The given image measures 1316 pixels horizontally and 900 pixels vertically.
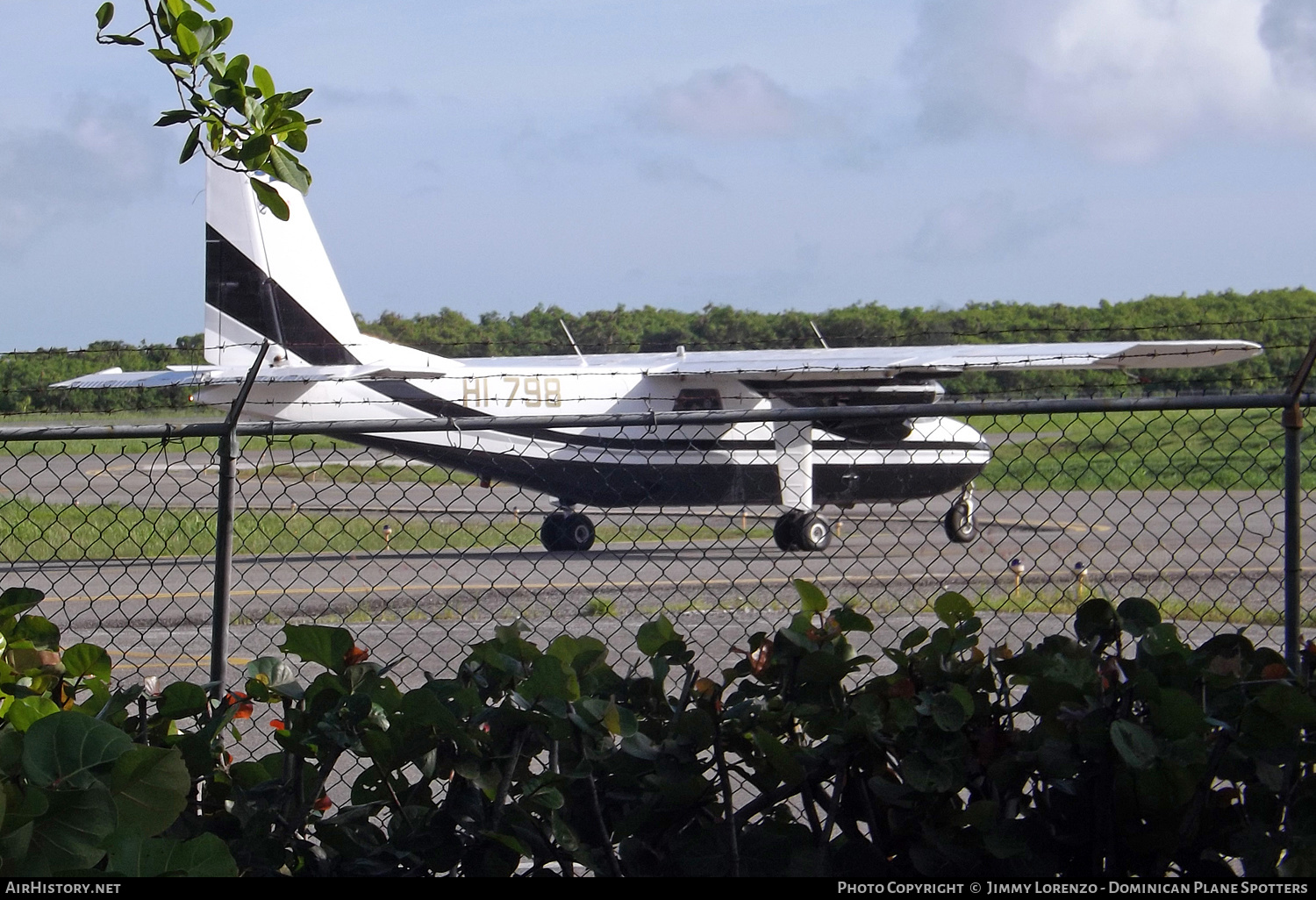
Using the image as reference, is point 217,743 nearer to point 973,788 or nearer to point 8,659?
point 8,659

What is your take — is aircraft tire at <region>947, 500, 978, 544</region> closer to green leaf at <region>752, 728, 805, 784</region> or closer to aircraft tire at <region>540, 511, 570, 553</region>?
aircraft tire at <region>540, 511, 570, 553</region>

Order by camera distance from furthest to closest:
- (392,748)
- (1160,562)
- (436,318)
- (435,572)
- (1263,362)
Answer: (1263,362), (436,318), (1160,562), (435,572), (392,748)

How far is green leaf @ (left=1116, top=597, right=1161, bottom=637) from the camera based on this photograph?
2.43 m

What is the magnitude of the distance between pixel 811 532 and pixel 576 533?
9.95 ft

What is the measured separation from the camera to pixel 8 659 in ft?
7.82

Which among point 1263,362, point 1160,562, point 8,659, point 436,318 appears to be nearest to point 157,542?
point 436,318

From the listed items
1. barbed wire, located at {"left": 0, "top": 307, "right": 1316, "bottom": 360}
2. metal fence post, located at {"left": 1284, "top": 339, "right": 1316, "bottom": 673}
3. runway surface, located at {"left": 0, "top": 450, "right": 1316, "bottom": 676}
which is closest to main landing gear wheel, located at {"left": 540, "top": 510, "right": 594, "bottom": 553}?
runway surface, located at {"left": 0, "top": 450, "right": 1316, "bottom": 676}

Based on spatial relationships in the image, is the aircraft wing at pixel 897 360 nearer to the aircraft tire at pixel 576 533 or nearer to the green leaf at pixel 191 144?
the aircraft tire at pixel 576 533

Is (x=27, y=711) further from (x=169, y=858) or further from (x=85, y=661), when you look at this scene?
(x=169, y=858)

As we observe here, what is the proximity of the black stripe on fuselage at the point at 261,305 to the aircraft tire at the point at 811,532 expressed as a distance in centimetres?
665

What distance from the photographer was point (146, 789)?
5.87ft

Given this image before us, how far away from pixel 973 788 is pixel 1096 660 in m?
0.41

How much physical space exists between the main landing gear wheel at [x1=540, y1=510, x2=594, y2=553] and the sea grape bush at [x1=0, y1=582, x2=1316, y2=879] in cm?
1099

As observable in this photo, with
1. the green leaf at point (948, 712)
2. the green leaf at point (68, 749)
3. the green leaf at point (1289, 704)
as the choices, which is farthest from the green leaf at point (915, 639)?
the green leaf at point (68, 749)
